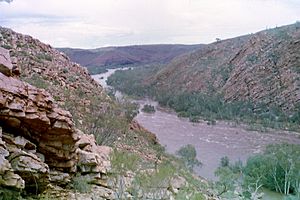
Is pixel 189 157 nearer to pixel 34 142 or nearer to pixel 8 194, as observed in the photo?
pixel 34 142

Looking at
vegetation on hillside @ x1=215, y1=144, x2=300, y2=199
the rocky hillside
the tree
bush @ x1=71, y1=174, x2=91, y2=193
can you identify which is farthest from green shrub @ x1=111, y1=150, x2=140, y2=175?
the rocky hillside

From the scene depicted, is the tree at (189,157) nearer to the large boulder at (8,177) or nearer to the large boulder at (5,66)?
the large boulder at (5,66)

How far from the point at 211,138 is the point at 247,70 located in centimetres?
1837

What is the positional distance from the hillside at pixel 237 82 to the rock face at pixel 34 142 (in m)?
30.3

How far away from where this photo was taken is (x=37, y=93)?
973 cm

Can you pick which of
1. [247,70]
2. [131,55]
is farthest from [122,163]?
[131,55]

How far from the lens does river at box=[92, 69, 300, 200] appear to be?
29272 mm

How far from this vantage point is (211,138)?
34969 mm

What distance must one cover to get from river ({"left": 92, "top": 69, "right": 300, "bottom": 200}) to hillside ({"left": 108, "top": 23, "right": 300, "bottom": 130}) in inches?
106

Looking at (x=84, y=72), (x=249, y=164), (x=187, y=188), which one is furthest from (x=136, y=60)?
(x=187, y=188)

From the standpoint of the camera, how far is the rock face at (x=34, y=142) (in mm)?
8836

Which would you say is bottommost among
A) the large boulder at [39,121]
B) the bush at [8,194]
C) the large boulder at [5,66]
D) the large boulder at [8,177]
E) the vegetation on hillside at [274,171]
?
the vegetation on hillside at [274,171]

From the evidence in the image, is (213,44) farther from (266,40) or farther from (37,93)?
(37,93)

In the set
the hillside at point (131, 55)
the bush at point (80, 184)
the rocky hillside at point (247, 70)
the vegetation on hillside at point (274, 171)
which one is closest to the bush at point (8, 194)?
the bush at point (80, 184)
